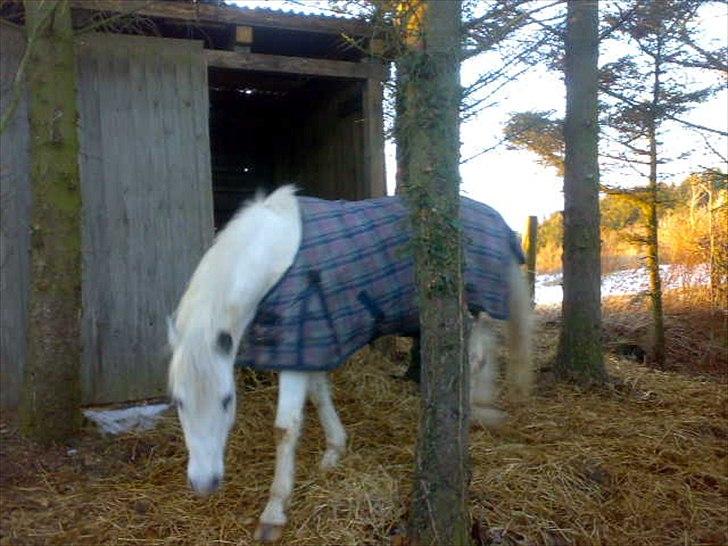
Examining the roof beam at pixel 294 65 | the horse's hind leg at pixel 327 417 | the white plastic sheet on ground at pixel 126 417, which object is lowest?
the white plastic sheet on ground at pixel 126 417

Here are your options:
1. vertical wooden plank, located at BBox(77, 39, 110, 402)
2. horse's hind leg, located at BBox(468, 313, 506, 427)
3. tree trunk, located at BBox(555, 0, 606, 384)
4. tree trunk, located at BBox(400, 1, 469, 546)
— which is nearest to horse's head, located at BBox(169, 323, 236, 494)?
tree trunk, located at BBox(400, 1, 469, 546)

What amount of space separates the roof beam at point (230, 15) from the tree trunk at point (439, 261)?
236 cm

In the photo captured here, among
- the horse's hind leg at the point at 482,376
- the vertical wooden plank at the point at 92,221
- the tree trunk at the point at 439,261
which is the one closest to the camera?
the tree trunk at the point at 439,261

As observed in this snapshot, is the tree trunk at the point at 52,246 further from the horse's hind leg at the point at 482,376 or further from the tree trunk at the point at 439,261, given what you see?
the horse's hind leg at the point at 482,376

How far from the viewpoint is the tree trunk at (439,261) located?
2.98 metres

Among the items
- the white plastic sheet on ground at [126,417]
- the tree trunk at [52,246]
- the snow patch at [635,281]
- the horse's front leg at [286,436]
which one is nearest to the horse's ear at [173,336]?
the horse's front leg at [286,436]

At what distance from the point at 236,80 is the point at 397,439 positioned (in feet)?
15.2

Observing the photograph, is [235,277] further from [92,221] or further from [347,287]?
[92,221]

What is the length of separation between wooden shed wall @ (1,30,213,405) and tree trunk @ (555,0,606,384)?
2.79 meters

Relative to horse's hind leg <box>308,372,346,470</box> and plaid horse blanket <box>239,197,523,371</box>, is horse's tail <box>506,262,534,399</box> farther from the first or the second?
horse's hind leg <box>308,372,346,470</box>

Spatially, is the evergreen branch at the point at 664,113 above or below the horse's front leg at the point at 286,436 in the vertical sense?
above

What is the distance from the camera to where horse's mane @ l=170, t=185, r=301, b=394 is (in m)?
3.27

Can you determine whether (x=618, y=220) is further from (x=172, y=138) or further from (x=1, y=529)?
(x=1, y=529)

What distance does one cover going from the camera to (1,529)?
345cm
